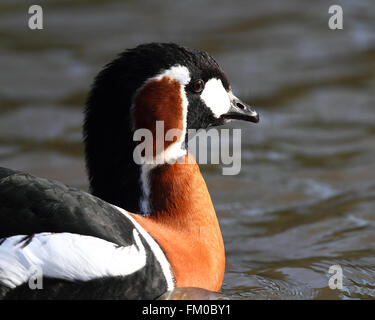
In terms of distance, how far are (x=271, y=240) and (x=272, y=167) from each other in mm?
1614

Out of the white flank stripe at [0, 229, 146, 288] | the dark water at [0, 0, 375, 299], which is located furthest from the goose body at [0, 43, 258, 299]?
the dark water at [0, 0, 375, 299]

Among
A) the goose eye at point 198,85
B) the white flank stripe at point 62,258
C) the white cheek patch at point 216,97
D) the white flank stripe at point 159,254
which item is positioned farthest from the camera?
the white cheek patch at point 216,97

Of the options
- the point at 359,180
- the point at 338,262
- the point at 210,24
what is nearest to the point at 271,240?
the point at 338,262

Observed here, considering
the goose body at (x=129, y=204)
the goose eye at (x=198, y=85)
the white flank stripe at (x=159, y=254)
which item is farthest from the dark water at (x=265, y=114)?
the goose eye at (x=198, y=85)

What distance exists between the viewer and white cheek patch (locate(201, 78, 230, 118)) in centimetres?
551

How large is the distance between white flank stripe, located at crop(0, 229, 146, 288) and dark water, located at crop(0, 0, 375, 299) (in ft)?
4.83

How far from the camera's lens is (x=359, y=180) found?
8.03 meters

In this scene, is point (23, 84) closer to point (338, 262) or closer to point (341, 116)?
point (341, 116)

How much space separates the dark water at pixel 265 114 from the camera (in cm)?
659

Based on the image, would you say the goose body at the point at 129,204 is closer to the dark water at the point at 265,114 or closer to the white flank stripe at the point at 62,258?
the white flank stripe at the point at 62,258

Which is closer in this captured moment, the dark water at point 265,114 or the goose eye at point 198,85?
the goose eye at point 198,85

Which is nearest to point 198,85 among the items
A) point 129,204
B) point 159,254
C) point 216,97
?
point 216,97

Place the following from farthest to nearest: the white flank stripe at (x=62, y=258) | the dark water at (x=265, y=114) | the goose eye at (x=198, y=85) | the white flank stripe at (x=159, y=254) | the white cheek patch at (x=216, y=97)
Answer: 1. the dark water at (x=265, y=114)
2. the white cheek patch at (x=216, y=97)
3. the goose eye at (x=198, y=85)
4. the white flank stripe at (x=159, y=254)
5. the white flank stripe at (x=62, y=258)

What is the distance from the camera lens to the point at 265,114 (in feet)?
31.2
